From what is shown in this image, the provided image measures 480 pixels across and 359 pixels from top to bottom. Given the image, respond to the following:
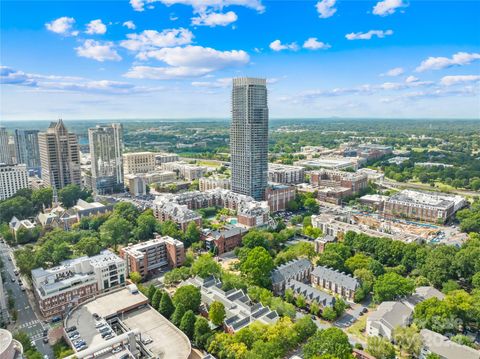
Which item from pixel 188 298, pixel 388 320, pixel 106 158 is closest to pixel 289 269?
pixel 388 320

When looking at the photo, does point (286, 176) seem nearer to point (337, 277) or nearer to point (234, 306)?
point (337, 277)

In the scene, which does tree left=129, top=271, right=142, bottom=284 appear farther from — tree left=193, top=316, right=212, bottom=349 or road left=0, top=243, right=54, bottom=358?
tree left=193, top=316, right=212, bottom=349

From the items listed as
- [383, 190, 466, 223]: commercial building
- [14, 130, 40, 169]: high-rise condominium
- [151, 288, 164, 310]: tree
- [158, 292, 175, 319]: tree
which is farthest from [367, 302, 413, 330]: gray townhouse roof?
[14, 130, 40, 169]: high-rise condominium

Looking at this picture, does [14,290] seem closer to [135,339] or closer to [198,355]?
[135,339]

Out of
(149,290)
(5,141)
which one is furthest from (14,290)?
(5,141)

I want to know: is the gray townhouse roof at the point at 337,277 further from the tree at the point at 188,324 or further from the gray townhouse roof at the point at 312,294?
the tree at the point at 188,324
